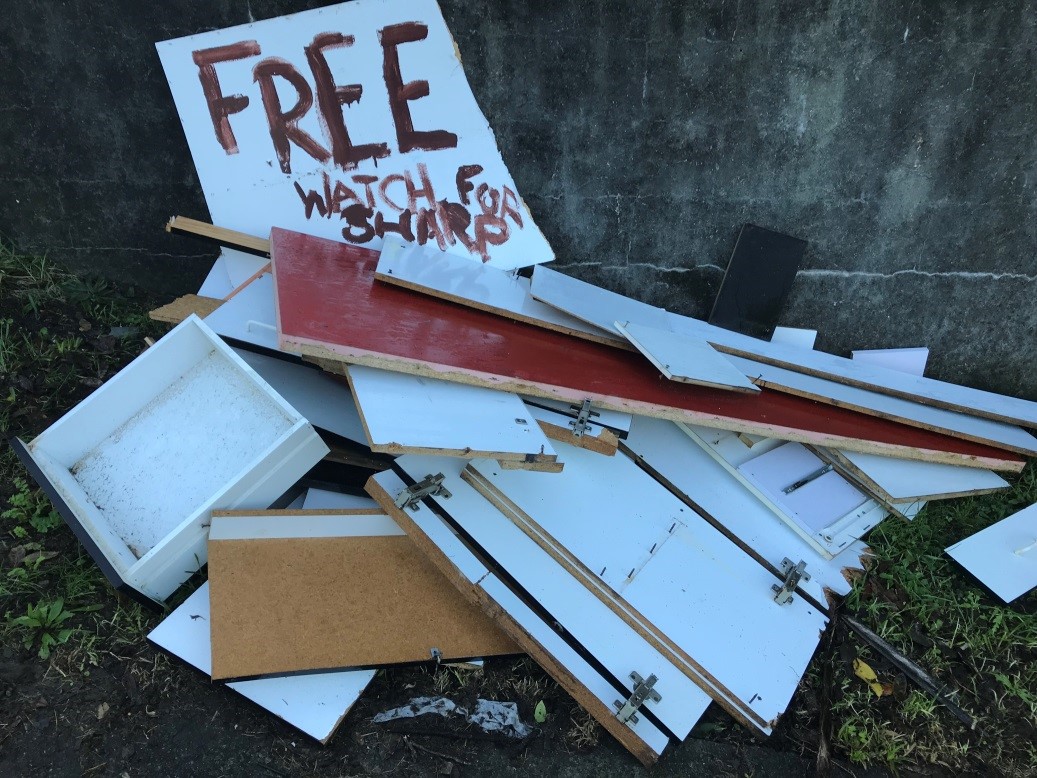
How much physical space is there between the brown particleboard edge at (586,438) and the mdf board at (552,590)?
1.29 ft

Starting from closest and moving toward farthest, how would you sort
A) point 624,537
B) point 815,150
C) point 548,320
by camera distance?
point 624,537 → point 548,320 → point 815,150

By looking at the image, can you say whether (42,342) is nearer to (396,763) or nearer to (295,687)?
(295,687)

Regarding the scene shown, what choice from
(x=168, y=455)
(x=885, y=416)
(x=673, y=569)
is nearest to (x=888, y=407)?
(x=885, y=416)

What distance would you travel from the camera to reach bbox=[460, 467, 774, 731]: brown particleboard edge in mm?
2383

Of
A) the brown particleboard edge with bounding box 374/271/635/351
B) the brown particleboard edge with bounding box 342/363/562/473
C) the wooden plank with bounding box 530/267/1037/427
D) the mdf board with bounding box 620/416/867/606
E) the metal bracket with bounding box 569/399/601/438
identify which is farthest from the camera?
the wooden plank with bounding box 530/267/1037/427

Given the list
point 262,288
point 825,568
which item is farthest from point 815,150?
point 262,288

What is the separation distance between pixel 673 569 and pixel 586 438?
2.14ft

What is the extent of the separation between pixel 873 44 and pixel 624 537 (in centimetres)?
256

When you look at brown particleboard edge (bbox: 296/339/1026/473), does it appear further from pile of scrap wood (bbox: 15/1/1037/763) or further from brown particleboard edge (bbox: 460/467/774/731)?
brown particleboard edge (bbox: 460/467/774/731)

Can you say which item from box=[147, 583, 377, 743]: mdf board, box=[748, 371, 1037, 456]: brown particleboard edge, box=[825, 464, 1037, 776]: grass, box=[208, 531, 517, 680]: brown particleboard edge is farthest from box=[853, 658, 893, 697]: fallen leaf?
box=[147, 583, 377, 743]: mdf board

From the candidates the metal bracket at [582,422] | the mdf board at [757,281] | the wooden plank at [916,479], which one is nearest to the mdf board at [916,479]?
the wooden plank at [916,479]

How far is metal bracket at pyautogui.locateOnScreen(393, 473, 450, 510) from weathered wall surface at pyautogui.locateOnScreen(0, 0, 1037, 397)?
1.51 m

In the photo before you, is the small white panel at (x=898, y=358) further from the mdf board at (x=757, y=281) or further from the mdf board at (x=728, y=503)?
the mdf board at (x=728, y=503)

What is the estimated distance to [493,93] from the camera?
305 centimetres
